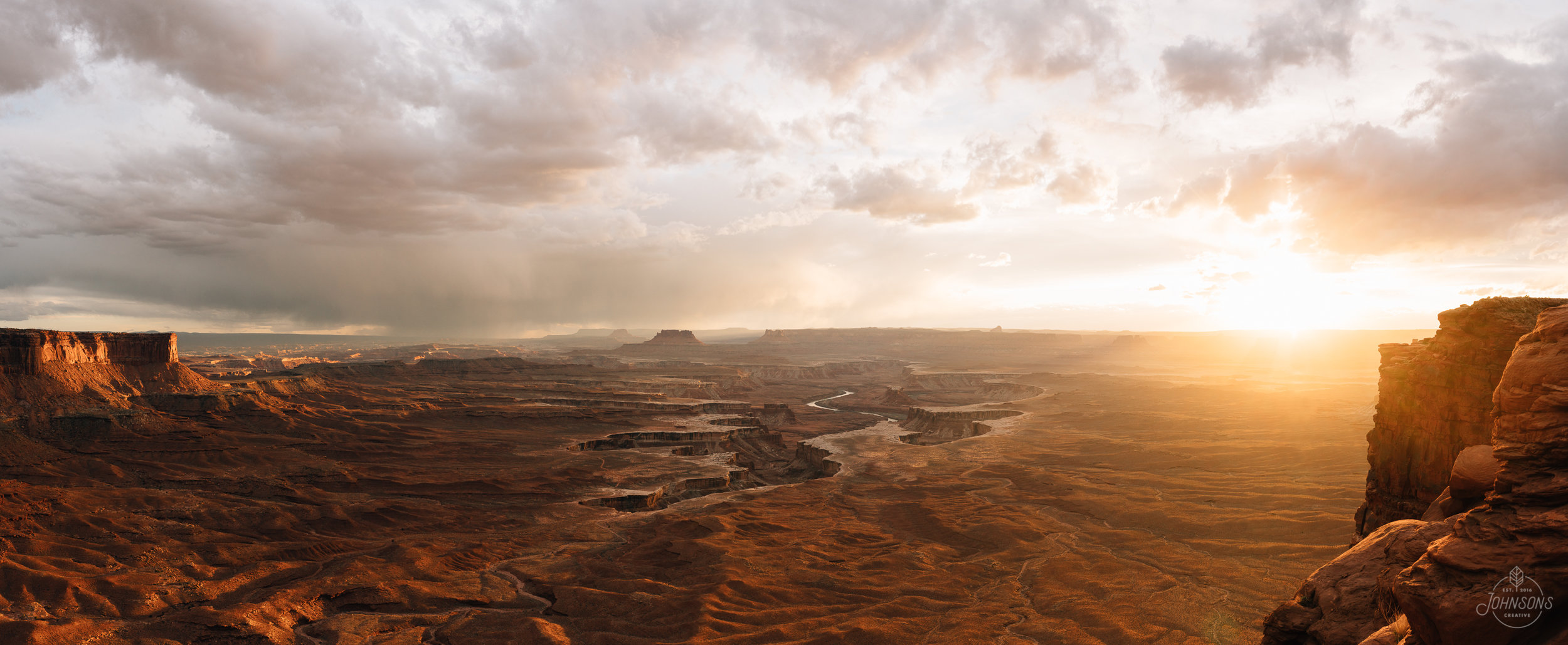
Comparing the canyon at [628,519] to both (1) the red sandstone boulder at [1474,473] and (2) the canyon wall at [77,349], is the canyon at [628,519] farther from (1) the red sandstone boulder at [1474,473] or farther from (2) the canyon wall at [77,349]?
(1) the red sandstone boulder at [1474,473]

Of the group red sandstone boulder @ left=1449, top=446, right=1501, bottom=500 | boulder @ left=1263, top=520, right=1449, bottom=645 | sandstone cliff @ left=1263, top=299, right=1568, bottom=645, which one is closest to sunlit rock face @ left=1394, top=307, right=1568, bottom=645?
sandstone cliff @ left=1263, top=299, right=1568, bottom=645

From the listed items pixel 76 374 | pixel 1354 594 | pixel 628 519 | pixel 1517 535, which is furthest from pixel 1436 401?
pixel 76 374

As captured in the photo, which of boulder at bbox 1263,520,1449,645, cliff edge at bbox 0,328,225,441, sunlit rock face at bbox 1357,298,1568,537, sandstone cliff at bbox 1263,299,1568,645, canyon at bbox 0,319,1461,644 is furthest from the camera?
cliff edge at bbox 0,328,225,441

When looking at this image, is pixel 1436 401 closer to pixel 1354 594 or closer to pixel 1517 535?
pixel 1354 594

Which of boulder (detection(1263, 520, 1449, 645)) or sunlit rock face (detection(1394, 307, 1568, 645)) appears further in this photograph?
boulder (detection(1263, 520, 1449, 645))
